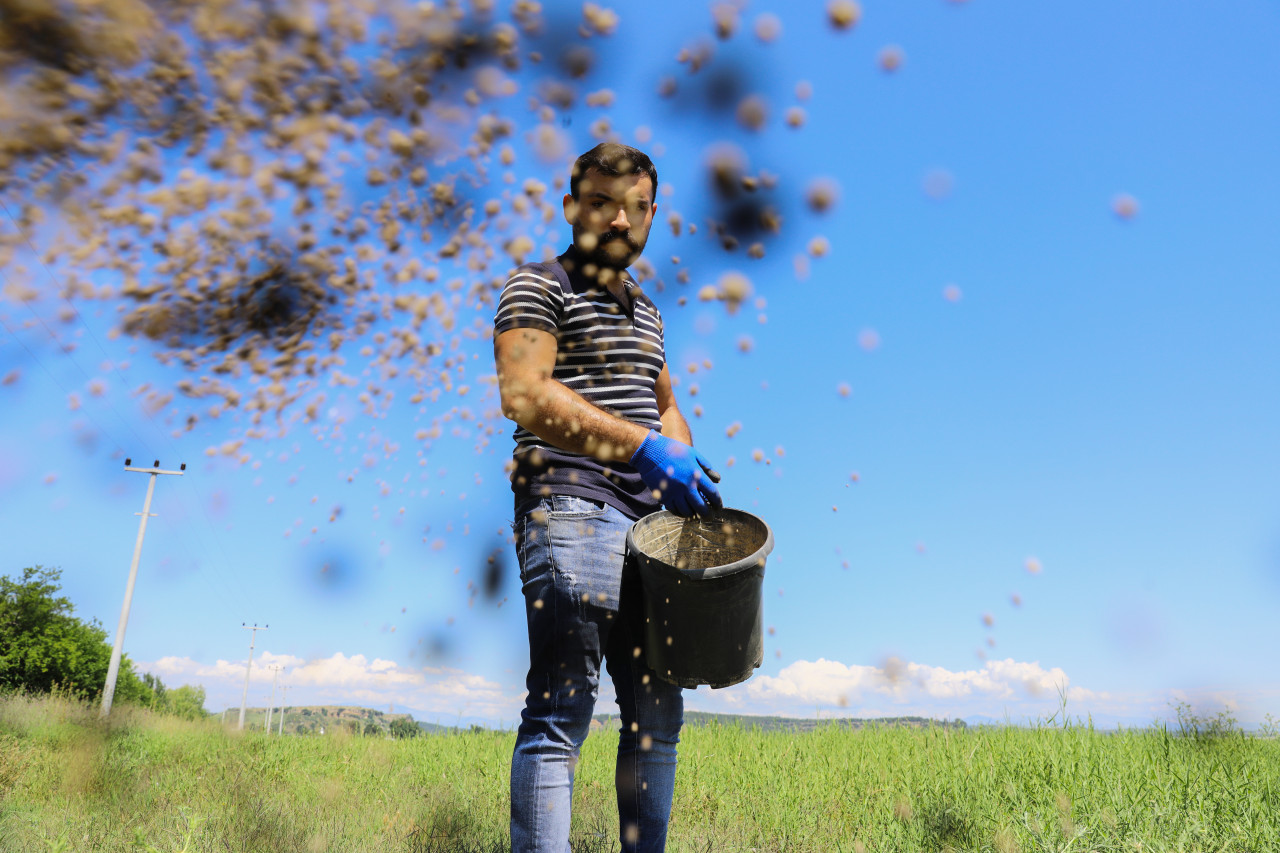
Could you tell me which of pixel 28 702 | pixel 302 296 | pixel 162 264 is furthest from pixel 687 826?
pixel 28 702

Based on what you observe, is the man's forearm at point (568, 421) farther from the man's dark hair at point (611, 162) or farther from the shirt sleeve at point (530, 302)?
the man's dark hair at point (611, 162)

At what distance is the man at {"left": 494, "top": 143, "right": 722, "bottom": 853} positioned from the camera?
163 centimetres

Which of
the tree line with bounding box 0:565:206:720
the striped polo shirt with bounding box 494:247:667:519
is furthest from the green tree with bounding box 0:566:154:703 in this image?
the striped polo shirt with bounding box 494:247:667:519

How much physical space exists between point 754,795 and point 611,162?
7.90 feet

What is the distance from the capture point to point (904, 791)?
261 cm

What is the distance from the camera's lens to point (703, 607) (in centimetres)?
165

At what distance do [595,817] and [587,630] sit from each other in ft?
5.05

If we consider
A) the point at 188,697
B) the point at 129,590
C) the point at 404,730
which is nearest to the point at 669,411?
the point at 404,730

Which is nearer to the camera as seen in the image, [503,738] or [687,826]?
[687,826]

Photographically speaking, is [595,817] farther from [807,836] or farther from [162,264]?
[162,264]

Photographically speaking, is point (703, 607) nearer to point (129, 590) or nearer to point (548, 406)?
point (548, 406)

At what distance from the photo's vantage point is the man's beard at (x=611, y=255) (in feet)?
6.40

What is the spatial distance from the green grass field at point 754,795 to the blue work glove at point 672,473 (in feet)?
3.76

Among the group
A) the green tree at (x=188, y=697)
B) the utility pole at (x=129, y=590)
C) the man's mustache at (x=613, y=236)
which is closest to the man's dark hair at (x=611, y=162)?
the man's mustache at (x=613, y=236)
